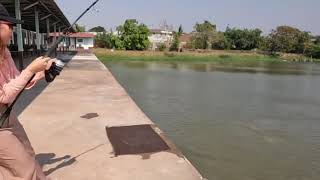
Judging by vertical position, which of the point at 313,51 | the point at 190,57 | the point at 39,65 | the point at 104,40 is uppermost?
the point at 39,65

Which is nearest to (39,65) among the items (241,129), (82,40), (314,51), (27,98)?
(27,98)

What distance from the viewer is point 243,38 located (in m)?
56.3

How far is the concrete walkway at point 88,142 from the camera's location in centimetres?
342

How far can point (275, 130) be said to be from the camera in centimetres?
810

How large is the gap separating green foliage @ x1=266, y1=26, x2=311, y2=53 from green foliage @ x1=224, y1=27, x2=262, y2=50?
1692 mm

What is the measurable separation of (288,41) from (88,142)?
55303mm

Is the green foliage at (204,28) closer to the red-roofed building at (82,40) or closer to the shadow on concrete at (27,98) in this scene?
the red-roofed building at (82,40)

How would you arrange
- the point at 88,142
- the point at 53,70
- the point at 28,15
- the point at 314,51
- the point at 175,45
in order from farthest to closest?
the point at 314,51, the point at 175,45, the point at 28,15, the point at 88,142, the point at 53,70

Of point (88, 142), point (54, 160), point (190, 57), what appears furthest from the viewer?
point (190, 57)

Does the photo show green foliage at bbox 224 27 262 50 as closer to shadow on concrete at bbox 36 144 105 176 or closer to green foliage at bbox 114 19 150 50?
green foliage at bbox 114 19 150 50

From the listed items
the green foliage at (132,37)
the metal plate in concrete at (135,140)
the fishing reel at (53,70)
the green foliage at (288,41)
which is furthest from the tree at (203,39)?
the fishing reel at (53,70)

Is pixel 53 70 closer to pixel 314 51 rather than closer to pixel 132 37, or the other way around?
pixel 132 37

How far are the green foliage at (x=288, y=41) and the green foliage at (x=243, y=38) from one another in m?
1.69

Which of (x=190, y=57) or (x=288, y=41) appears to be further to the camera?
(x=288, y=41)
